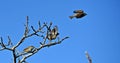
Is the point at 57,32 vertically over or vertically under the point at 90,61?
over

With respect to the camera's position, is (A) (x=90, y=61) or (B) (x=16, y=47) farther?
(B) (x=16, y=47)

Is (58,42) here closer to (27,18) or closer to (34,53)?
(34,53)

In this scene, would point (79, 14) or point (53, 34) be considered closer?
point (79, 14)

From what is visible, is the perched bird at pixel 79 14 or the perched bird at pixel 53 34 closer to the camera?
the perched bird at pixel 79 14

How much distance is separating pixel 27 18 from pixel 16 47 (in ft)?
3.65

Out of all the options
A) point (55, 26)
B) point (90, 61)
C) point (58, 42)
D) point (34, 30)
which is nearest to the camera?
point (90, 61)

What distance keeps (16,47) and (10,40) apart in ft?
1.98

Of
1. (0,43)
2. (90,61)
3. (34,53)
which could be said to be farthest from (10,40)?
(90,61)

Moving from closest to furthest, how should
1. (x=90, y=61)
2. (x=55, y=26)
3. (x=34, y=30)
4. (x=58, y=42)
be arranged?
(x=90, y=61) → (x=55, y=26) → (x=58, y=42) → (x=34, y=30)

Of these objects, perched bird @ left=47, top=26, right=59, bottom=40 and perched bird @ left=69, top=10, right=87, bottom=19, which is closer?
perched bird @ left=69, top=10, right=87, bottom=19

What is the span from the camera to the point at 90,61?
211 cm

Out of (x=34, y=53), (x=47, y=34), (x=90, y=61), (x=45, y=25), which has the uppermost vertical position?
(x=45, y=25)

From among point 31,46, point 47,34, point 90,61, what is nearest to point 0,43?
point 31,46

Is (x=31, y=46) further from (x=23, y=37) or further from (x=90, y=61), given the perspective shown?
(x=90, y=61)
